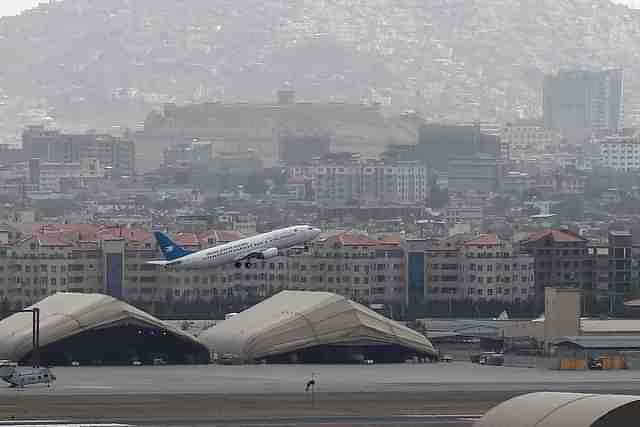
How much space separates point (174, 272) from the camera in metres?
157

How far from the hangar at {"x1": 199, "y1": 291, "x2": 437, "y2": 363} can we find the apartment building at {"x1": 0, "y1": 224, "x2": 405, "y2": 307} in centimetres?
4509

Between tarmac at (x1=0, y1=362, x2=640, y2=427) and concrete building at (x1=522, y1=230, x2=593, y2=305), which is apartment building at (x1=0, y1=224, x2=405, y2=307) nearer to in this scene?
concrete building at (x1=522, y1=230, x2=593, y2=305)

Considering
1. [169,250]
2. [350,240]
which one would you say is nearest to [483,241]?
[350,240]

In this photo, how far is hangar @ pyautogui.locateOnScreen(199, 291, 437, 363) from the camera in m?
101

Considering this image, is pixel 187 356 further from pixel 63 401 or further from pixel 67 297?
pixel 63 401

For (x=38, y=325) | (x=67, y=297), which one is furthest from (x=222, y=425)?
(x=67, y=297)

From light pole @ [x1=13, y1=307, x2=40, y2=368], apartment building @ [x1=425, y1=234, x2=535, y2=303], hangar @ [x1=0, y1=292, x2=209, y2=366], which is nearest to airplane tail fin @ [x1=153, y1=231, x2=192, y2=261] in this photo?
hangar @ [x1=0, y1=292, x2=209, y2=366]

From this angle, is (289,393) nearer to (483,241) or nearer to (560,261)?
(560,261)

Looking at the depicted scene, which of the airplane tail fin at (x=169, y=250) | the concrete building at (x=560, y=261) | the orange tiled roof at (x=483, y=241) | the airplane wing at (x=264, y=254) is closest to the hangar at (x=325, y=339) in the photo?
the airplane wing at (x=264, y=254)

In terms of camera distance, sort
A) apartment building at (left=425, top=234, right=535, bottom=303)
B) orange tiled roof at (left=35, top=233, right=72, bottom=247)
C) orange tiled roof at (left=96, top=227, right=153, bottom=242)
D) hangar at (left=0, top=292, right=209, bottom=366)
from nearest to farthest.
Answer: hangar at (left=0, top=292, right=209, bottom=366), apartment building at (left=425, top=234, right=535, bottom=303), orange tiled roof at (left=35, top=233, right=72, bottom=247), orange tiled roof at (left=96, top=227, right=153, bottom=242)

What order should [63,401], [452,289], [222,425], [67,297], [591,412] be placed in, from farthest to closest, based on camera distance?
[452,289], [67,297], [63,401], [222,425], [591,412]

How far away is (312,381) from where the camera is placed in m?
81.6

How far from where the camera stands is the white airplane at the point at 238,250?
12188 cm

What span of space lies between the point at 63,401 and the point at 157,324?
82.2 feet
